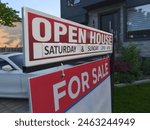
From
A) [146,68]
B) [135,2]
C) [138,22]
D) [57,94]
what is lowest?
[146,68]

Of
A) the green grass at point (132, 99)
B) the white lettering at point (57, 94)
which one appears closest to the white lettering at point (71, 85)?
the white lettering at point (57, 94)

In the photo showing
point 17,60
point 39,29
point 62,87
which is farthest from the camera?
point 17,60

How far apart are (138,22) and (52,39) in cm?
1235

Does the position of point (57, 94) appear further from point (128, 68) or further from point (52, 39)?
point (128, 68)

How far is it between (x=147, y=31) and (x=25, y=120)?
462 inches

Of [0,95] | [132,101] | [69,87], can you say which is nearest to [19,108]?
[0,95]

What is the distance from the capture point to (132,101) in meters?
6.46

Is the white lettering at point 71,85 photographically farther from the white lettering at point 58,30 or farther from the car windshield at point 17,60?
the car windshield at point 17,60

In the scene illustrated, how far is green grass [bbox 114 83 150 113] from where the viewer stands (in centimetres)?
575

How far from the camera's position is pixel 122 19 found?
14023mm

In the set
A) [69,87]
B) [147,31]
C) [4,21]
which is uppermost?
[4,21]

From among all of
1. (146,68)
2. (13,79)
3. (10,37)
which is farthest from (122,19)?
(10,37)

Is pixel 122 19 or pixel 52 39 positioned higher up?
pixel 122 19

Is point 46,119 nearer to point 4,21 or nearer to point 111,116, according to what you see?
point 111,116
